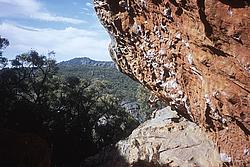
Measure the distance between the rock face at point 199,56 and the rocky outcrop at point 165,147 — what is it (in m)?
4.87

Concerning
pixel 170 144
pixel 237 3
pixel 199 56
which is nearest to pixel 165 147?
pixel 170 144

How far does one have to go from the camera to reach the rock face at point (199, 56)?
6.34 m

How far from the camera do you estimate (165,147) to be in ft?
48.1

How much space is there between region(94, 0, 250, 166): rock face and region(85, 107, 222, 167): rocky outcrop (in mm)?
4868

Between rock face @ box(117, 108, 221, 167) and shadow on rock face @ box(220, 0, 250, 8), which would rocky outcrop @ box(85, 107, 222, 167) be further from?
shadow on rock face @ box(220, 0, 250, 8)

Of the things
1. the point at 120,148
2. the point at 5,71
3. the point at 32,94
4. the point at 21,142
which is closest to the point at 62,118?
the point at 32,94

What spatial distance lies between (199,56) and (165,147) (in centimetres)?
806

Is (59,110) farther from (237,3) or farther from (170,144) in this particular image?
(237,3)

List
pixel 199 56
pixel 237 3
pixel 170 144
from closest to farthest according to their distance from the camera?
pixel 237 3 < pixel 199 56 < pixel 170 144

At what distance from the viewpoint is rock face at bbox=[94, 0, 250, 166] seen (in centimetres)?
634

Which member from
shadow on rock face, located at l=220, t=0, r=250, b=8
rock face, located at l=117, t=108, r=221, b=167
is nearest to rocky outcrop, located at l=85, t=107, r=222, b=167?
rock face, located at l=117, t=108, r=221, b=167

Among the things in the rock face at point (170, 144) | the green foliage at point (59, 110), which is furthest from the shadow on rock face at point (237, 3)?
the green foliage at point (59, 110)

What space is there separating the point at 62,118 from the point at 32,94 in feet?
10.6

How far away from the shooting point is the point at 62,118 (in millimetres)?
22984
